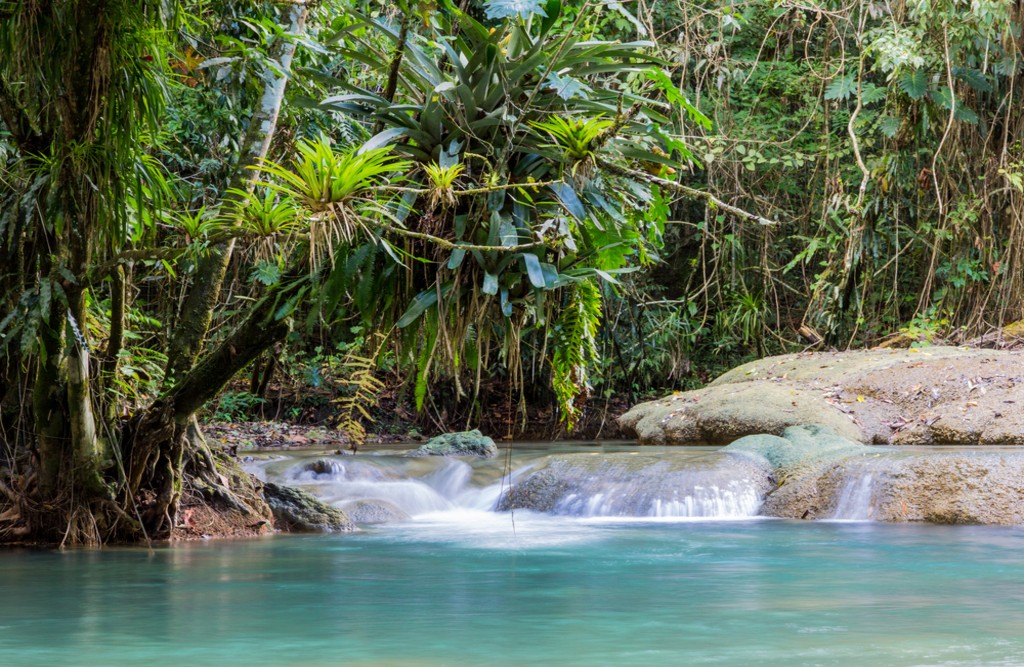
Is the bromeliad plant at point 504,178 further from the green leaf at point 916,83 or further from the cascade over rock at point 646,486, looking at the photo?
the green leaf at point 916,83

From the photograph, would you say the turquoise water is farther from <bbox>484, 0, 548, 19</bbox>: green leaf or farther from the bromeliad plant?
<bbox>484, 0, 548, 19</bbox>: green leaf

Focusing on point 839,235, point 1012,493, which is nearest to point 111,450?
point 1012,493

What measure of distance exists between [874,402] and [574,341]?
677 centimetres

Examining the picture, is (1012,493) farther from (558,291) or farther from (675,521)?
(558,291)

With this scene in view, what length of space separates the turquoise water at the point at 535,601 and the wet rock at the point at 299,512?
0.29 meters

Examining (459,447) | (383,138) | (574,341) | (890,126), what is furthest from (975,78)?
(383,138)

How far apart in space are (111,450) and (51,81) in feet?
6.76

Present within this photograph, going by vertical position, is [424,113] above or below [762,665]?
above

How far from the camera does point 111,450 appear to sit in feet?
21.5

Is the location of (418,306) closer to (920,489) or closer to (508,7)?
(508,7)

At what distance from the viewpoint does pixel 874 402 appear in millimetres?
11188

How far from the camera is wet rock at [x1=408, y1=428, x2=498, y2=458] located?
11469 millimetres

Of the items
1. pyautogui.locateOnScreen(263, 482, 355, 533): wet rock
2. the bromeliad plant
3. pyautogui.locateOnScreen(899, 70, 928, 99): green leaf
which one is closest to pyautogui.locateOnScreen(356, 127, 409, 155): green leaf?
the bromeliad plant

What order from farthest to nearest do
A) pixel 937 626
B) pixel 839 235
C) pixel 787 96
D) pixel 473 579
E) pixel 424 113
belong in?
pixel 787 96 → pixel 839 235 → pixel 473 579 → pixel 424 113 → pixel 937 626
